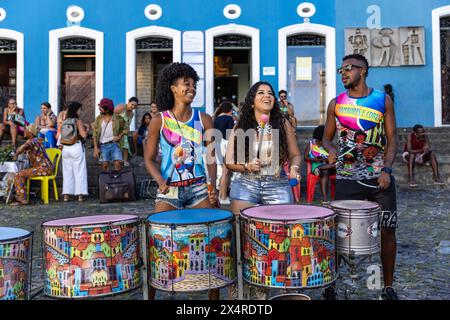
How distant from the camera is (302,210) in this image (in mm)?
3199

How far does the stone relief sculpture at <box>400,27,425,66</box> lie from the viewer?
13703mm

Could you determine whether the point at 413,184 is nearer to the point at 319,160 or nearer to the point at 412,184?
the point at 412,184

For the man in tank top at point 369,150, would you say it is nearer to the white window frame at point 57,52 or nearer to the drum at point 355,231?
the drum at point 355,231

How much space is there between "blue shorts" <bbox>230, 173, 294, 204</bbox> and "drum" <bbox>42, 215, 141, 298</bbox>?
1051 millimetres

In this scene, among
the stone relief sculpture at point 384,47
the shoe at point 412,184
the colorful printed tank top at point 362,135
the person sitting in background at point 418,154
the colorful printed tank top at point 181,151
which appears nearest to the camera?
the colorful printed tank top at point 181,151

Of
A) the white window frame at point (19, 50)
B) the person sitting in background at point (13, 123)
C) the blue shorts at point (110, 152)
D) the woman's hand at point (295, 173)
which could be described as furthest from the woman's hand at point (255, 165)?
the white window frame at point (19, 50)

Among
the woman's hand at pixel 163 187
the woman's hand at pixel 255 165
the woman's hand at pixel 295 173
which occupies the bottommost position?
the woman's hand at pixel 163 187

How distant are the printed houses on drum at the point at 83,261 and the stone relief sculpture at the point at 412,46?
42.0 ft

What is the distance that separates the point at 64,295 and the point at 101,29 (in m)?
12.4

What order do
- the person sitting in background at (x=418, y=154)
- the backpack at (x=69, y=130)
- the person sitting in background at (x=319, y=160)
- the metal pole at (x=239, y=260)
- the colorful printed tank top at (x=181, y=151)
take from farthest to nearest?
the person sitting in background at (x=418, y=154) → the backpack at (x=69, y=130) → the person sitting in background at (x=319, y=160) → the colorful printed tank top at (x=181, y=151) → the metal pole at (x=239, y=260)

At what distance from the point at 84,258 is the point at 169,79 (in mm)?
1568

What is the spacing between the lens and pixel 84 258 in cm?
289

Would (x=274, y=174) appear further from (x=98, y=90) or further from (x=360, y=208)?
(x=98, y=90)

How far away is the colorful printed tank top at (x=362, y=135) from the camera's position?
3830mm
